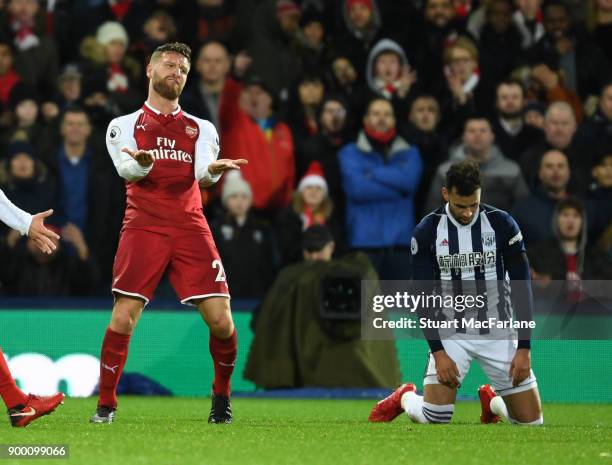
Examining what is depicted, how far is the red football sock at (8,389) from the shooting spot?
25.2ft

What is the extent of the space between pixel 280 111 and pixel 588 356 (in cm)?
395

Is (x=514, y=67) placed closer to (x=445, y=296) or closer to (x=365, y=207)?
(x=365, y=207)

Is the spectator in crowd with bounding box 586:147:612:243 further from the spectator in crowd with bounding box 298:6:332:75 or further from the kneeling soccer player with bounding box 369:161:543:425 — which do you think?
the kneeling soccer player with bounding box 369:161:543:425

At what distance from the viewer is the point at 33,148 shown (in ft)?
43.6

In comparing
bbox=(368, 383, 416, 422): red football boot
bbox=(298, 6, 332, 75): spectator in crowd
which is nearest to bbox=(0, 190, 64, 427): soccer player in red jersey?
bbox=(368, 383, 416, 422): red football boot

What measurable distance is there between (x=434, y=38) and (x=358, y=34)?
2.60ft

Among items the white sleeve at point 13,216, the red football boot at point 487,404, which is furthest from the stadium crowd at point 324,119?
the white sleeve at point 13,216

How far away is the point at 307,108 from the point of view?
1379 cm

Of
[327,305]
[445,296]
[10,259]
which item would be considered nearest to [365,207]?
[327,305]

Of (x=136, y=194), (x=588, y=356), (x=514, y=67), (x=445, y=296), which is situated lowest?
(x=588, y=356)

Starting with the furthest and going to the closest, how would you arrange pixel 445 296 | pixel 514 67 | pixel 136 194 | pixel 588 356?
pixel 514 67, pixel 588 356, pixel 445 296, pixel 136 194

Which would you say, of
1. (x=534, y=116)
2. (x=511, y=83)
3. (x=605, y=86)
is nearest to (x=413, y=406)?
(x=511, y=83)

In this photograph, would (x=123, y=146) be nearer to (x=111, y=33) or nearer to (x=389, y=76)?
(x=389, y=76)

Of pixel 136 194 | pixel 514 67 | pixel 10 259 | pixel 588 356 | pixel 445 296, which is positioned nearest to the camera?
pixel 136 194
